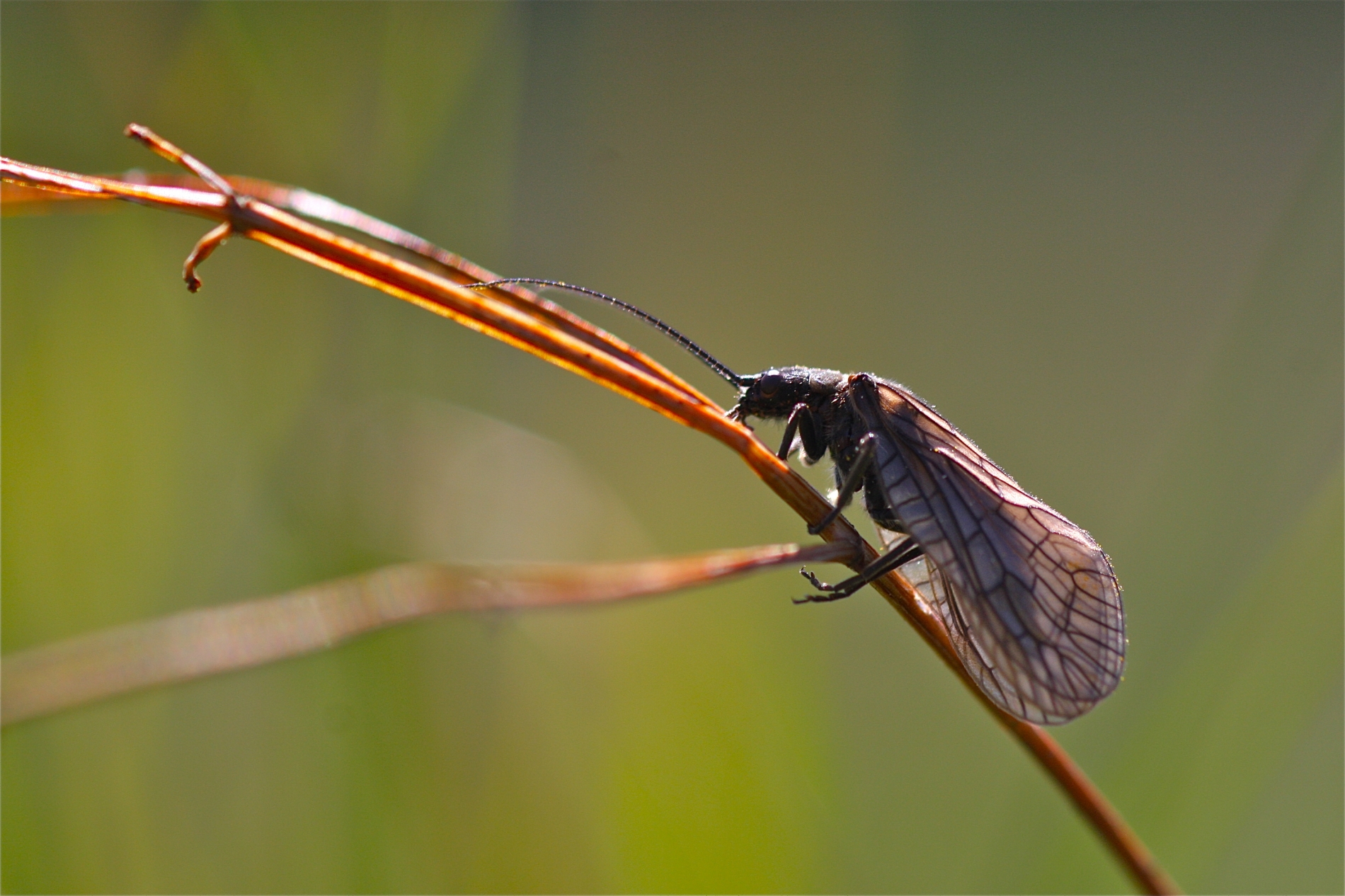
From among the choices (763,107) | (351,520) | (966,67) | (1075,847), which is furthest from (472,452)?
(966,67)

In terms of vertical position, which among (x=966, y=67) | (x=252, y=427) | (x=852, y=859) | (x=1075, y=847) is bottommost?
(x=1075, y=847)

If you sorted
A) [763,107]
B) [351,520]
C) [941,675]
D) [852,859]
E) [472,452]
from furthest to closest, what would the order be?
[763,107], [941,675], [472,452], [852,859], [351,520]

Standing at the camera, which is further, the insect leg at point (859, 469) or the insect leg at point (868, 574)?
the insect leg at point (859, 469)

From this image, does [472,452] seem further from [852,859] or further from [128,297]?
[852,859]

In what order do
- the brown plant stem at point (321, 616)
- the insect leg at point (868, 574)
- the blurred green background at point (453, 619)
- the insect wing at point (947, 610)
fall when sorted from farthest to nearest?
the blurred green background at point (453, 619)
the insect wing at point (947, 610)
the insect leg at point (868, 574)
the brown plant stem at point (321, 616)

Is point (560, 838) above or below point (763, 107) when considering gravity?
below

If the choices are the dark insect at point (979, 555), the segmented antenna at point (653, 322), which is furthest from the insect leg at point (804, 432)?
the segmented antenna at point (653, 322)

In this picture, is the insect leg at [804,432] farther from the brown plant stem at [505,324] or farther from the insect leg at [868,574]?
the brown plant stem at [505,324]
